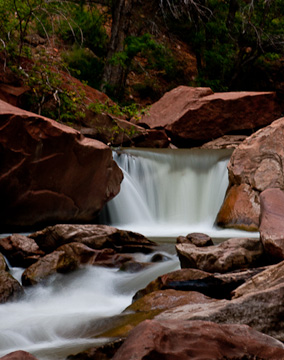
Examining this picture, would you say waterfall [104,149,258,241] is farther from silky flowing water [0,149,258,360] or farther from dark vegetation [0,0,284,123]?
dark vegetation [0,0,284,123]

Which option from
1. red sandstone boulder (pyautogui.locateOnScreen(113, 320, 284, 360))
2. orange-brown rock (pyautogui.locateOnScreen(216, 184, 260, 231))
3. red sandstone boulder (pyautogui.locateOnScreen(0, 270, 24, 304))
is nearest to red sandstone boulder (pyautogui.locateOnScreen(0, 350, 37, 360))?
red sandstone boulder (pyautogui.locateOnScreen(113, 320, 284, 360))

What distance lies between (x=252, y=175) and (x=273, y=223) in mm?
3200

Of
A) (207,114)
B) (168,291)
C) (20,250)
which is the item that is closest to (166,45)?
(207,114)

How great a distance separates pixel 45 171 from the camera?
6961 millimetres

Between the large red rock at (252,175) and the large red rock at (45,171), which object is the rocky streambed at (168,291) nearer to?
the large red rock at (45,171)

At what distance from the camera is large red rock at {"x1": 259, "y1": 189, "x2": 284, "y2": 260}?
4.39 meters

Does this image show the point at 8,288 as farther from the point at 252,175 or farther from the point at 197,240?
the point at 252,175

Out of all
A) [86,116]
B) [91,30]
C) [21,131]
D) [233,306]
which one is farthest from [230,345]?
[91,30]

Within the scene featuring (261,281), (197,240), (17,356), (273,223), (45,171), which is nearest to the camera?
(17,356)

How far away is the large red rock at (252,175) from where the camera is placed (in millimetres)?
7559

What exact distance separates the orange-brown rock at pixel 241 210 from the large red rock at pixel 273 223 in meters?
2.07

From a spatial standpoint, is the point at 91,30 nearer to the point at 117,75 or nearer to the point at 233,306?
the point at 117,75

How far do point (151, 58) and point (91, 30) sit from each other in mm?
2487

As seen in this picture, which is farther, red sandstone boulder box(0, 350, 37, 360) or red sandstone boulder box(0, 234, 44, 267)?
red sandstone boulder box(0, 234, 44, 267)
